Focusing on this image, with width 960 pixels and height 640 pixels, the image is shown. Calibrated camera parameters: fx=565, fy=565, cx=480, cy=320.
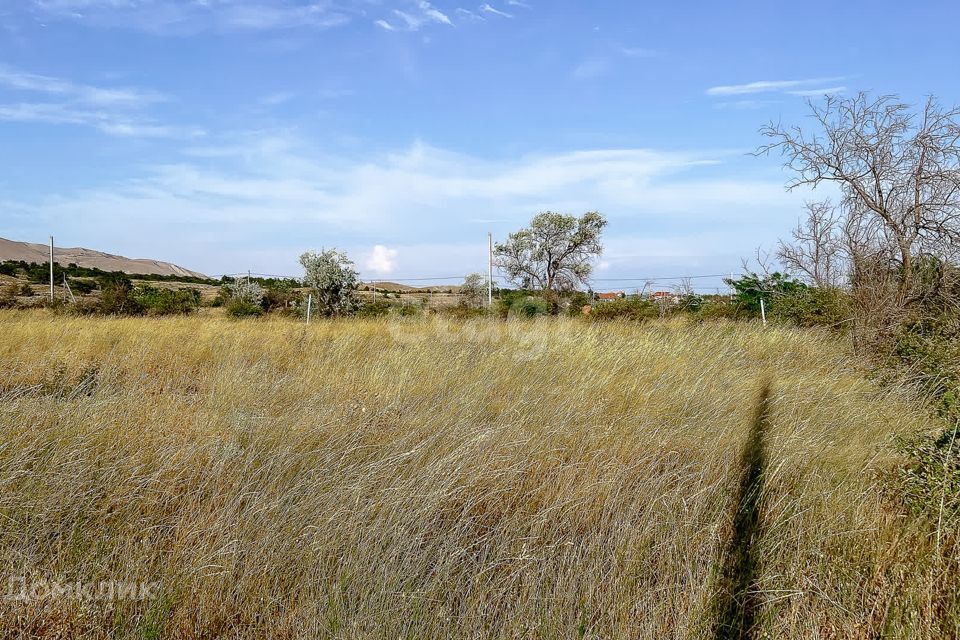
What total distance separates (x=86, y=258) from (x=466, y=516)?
8781 cm

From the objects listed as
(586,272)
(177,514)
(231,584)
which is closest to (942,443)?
(231,584)

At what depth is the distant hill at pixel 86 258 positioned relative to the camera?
6819 centimetres

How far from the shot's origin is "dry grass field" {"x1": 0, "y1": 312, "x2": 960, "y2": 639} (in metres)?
2.18

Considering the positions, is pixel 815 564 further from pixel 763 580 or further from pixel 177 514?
pixel 177 514

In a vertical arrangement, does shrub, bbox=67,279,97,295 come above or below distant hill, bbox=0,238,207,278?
below

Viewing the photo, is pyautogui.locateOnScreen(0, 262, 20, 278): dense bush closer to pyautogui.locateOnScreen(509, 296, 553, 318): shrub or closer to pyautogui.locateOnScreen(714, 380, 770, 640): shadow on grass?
pyautogui.locateOnScreen(509, 296, 553, 318): shrub

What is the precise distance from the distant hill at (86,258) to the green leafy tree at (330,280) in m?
50.0

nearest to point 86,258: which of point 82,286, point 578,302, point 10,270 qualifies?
point 10,270

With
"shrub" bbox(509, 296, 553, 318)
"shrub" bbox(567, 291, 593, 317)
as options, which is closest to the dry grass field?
"shrub" bbox(509, 296, 553, 318)

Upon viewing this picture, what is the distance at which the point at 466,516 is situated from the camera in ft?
9.70

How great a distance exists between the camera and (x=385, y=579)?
2350mm

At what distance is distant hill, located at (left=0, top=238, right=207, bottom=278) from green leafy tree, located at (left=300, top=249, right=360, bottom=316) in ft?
164

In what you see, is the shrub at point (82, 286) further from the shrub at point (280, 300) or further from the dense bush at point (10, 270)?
the shrub at point (280, 300)

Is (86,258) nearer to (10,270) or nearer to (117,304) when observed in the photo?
(10,270)
